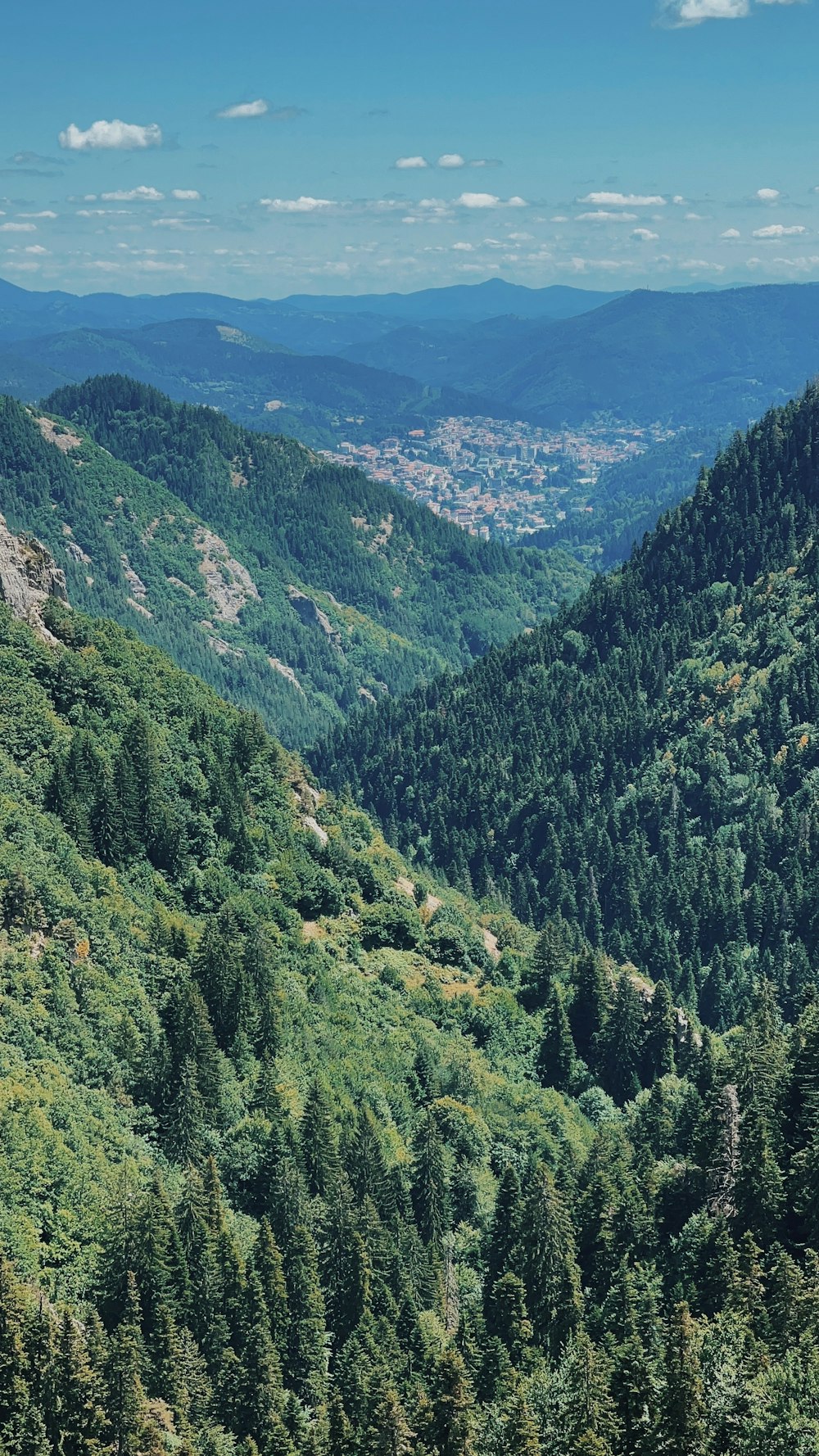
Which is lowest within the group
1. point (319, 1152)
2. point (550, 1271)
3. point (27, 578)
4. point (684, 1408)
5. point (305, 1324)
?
point (305, 1324)

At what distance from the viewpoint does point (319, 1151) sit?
94.1m

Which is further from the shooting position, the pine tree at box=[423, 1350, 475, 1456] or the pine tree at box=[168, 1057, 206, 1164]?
the pine tree at box=[168, 1057, 206, 1164]

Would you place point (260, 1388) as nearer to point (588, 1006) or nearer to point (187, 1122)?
point (187, 1122)

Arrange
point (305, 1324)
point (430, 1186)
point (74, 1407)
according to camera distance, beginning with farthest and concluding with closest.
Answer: point (430, 1186)
point (305, 1324)
point (74, 1407)

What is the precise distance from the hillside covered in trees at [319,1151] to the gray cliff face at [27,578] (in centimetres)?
296

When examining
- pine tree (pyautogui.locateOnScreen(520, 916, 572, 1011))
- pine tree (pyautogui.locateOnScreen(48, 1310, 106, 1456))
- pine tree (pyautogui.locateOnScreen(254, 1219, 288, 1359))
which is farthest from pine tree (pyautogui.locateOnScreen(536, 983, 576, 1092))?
pine tree (pyautogui.locateOnScreen(48, 1310, 106, 1456))

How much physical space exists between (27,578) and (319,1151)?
229ft

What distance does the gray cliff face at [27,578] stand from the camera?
441ft

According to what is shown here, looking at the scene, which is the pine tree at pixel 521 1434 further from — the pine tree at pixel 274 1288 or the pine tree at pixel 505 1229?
the pine tree at pixel 505 1229

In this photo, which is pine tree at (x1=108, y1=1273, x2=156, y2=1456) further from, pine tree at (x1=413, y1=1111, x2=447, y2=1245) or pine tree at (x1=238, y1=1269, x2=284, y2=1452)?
pine tree at (x1=413, y1=1111, x2=447, y2=1245)

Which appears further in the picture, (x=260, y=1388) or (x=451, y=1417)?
(x=260, y=1388)

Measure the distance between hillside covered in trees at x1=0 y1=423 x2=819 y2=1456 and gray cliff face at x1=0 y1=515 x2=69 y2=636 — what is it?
9.71 ft

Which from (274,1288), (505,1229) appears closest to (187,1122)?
(274,1288)

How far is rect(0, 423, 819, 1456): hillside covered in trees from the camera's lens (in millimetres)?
67250
